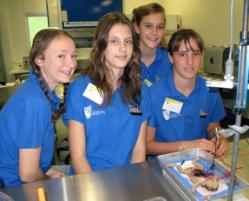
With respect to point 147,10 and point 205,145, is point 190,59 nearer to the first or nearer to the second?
point 205,145

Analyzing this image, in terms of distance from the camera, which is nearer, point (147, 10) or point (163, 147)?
point (163, 147)

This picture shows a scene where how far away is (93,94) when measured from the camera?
125cm

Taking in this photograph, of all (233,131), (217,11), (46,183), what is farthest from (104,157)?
(217,11)

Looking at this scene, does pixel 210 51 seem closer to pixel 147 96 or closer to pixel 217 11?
pixel 217 11

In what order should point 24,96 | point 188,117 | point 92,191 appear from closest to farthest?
point 92,191, point 24,96, point 188,117

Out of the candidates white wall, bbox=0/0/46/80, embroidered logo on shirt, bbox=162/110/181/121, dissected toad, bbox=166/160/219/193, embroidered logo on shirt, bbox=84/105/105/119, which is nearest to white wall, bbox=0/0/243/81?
white wall, bbox=0/0/46/80

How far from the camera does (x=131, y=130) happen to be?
4.21 ft

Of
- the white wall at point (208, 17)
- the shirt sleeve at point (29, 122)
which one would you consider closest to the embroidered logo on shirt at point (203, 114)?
the shirt sleeve at point (29, 122)

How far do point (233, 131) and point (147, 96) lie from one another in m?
0.83

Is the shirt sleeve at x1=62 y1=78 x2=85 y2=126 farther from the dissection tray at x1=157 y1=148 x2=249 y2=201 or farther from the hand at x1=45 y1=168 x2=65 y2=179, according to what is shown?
the dissection tray at x1=157 y1=148 x2=249 y2=201

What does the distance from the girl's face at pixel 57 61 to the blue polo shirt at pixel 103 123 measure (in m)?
0.08

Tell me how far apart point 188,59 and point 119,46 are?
45cm

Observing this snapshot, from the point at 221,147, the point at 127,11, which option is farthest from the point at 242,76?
the point at 127,11

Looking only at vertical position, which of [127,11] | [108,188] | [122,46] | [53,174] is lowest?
[53,174]
